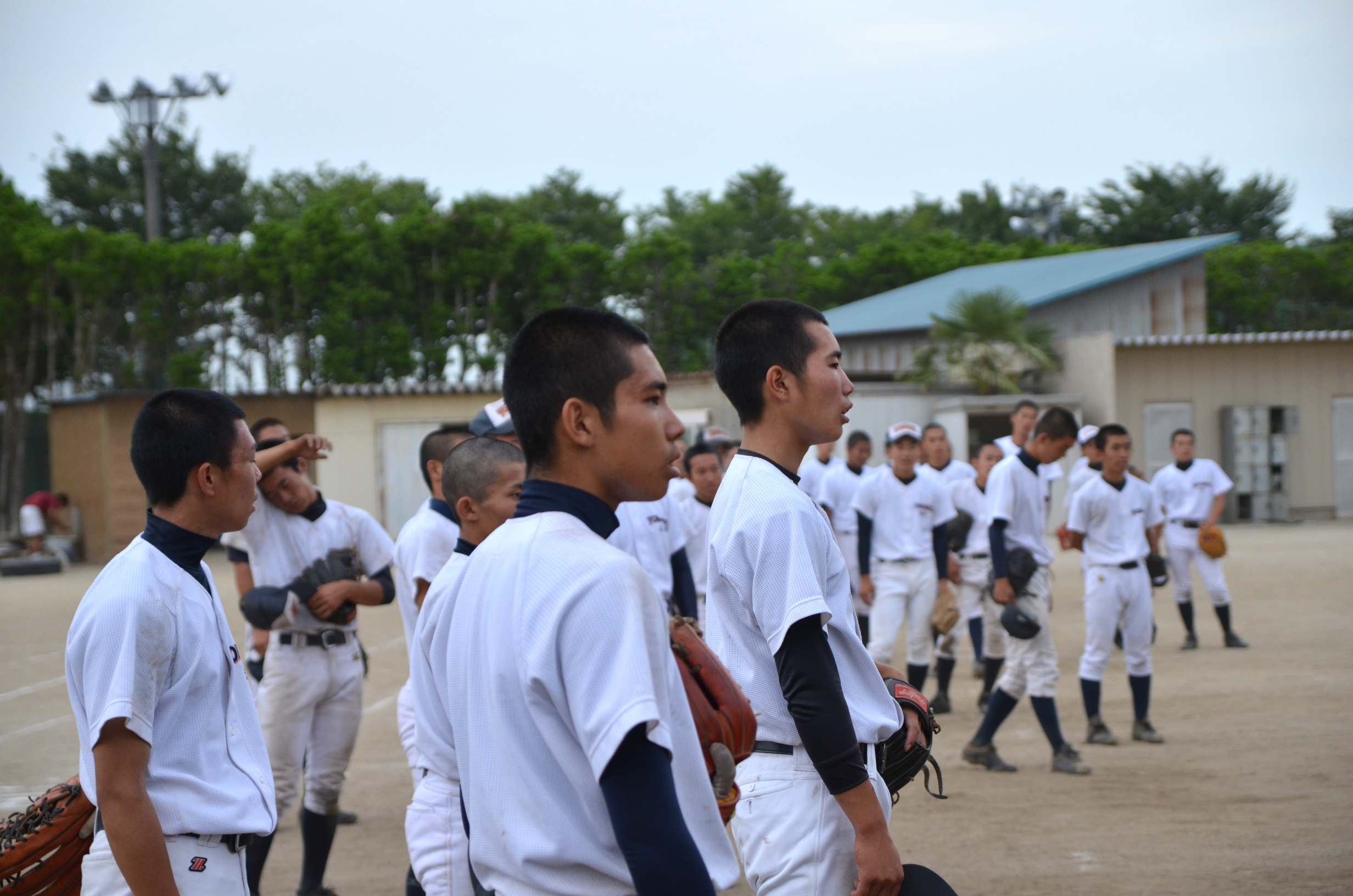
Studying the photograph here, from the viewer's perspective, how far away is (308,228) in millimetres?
29031

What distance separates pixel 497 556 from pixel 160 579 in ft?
4.10

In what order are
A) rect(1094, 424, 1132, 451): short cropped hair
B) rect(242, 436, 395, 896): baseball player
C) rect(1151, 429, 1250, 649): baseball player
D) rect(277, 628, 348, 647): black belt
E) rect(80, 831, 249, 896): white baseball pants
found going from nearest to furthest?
rect(80, 831, 249, 896): white baseball pants < rect(242, 436, 395, 896): baseball player < rect(277, 628, 348, 647): black belt < rect(1094, 424, 1132, 451): short cropped hair < rect(1151, 429, 1250, 649): baseball player

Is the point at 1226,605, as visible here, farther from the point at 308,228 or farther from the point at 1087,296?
the point at 308,228

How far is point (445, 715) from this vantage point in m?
3.12

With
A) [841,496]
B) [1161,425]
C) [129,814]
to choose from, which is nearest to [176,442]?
[129,814]

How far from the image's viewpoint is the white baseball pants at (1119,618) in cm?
794

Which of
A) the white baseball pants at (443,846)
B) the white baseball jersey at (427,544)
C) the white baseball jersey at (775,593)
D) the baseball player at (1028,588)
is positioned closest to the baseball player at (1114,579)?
the baseball player at (1028,588)

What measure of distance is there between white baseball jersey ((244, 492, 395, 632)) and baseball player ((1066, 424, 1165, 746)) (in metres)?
4.93

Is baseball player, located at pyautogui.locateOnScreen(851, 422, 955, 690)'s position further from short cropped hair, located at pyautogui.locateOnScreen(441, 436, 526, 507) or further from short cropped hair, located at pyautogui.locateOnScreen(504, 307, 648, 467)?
short cropped hair, located at pyautogui.locateOnScreen(504, 307, 648, 467)

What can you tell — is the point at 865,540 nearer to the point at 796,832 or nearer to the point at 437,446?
the point at 437,446

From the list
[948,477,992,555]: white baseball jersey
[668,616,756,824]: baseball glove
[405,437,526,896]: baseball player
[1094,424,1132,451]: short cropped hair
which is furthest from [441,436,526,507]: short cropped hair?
[948,477,992,555]: white baseball jersey

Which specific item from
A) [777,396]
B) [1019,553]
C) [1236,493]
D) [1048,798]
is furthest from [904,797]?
[1236,493]

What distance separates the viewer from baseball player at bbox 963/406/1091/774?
23.9ft

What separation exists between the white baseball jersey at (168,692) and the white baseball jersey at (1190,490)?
11.0 metres
